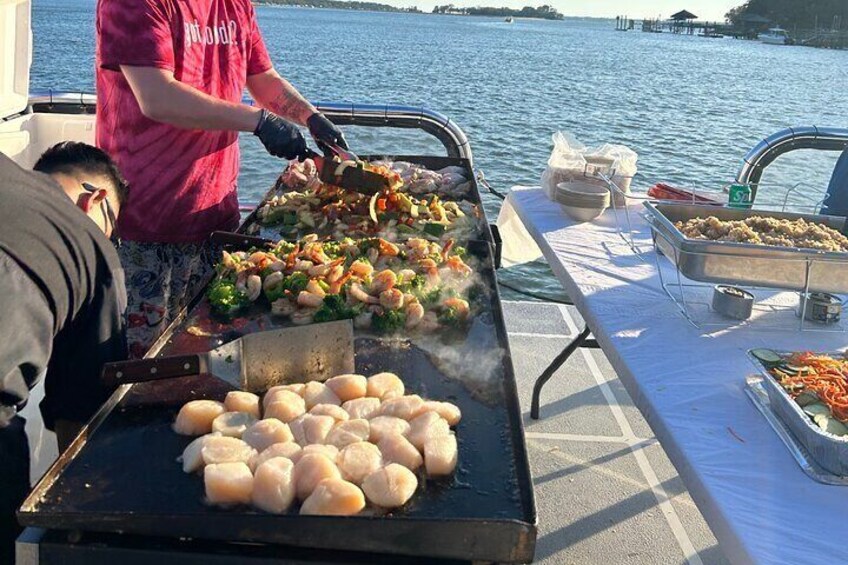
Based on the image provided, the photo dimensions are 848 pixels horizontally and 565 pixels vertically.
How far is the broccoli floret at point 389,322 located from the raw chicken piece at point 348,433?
1.82 feet

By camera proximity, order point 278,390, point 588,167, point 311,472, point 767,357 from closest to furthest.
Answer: point 311,472, point 278,390, point 767,357, point 588,167

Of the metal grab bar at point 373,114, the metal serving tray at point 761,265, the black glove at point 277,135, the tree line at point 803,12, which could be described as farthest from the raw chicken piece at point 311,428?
the tree line at point 803,12

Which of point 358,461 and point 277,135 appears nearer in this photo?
point 358,461

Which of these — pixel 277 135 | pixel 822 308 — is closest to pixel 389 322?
pixel 277 135

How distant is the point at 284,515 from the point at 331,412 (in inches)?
15.0

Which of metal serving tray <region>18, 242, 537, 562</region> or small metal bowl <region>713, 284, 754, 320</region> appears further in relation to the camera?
small metal bowl <region>713, 284, 754, 320</region>

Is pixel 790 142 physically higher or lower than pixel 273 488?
higher

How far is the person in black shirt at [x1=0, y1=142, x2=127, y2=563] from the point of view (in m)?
1.49

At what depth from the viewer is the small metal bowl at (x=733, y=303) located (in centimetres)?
226

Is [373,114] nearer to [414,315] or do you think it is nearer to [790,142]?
[414,315]

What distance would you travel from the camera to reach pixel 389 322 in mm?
2100

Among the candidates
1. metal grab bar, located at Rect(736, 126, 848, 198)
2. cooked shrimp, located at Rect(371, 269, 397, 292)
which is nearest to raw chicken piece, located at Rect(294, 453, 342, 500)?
cooked shrimp, located at Rect(371, 269, 397, 292)

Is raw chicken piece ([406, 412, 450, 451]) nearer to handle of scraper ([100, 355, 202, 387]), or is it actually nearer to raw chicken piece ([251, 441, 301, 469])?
raw chicken piece ([251, 441, 301, 469])

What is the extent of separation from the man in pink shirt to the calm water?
326 cm
